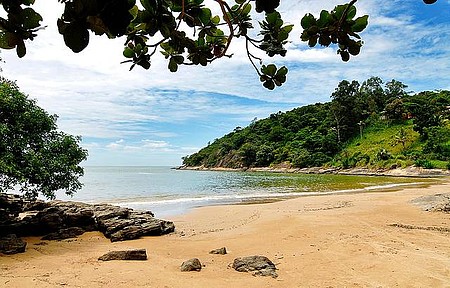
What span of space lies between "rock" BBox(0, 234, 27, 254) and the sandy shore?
0.66ft

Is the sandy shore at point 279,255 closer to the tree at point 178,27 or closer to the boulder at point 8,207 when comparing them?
the boulder at point 8,207

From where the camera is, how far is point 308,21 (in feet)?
6.70

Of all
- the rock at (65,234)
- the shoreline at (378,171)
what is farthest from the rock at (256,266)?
the shoreline at (378,171)

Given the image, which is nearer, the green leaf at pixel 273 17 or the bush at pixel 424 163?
the green leaf at pixel 273 17

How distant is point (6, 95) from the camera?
845 centimetres

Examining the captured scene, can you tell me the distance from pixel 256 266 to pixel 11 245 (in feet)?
18.1

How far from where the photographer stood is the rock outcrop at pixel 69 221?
9.38m

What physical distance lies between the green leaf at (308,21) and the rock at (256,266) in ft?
14.6

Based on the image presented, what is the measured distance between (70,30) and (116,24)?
15 cm

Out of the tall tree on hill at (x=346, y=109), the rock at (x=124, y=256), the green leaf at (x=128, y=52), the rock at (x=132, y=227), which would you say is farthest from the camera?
the tall tree on hill at (x=346, y=109)

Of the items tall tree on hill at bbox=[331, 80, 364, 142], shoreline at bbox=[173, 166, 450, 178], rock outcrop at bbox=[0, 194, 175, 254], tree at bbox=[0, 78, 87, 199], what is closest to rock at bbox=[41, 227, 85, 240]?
rock outcrop at bbox=[0, 194, 175, 254]

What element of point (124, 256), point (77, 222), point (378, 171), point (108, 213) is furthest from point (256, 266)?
point (378, 171)

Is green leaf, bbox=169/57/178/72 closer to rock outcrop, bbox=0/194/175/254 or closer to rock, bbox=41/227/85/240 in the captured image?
rock outcrop, bbox=0/194/175/254

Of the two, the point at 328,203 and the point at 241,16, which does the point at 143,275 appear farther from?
the point at 328,203
